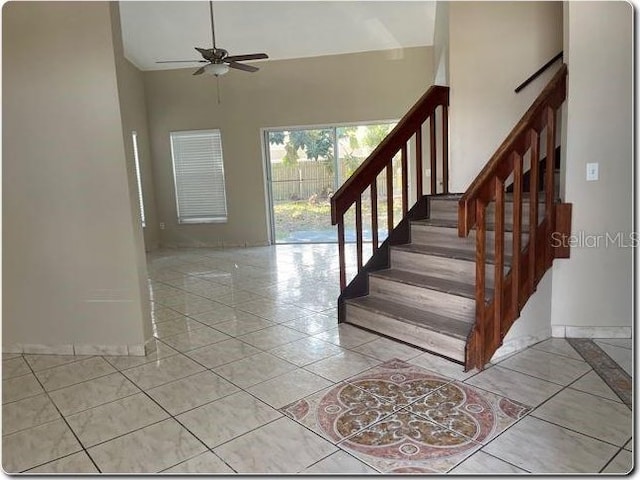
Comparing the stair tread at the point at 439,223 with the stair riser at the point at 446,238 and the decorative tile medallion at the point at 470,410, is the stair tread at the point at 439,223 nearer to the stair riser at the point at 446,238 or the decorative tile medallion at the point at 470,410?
the stair riser at the point at 446,238

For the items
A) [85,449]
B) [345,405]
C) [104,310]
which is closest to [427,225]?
[345,405]

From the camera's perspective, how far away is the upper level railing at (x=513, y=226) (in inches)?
96.7

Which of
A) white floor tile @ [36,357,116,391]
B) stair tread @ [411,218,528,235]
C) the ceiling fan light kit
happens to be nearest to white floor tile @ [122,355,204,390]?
white floor tile @ [36,357,116,391]

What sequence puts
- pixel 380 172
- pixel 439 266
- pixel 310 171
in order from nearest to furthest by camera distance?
pixel 439 266 → pixel 380 172 → pixel 310 171

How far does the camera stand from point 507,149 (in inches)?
98.6

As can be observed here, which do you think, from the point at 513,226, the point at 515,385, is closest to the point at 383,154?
the point at 513,226

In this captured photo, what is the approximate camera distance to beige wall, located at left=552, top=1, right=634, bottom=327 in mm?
2701

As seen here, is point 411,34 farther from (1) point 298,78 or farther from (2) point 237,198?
(2) point 237,198

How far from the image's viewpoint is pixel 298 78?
7.50 metres

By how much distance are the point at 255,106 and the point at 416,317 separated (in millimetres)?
5686

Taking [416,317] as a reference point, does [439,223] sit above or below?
above

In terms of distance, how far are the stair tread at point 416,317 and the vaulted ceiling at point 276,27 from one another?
14.7ft

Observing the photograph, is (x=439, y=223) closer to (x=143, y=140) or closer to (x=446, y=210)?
(x=446, y=210)

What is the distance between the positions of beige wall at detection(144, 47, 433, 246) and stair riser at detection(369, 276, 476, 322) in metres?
4.53
